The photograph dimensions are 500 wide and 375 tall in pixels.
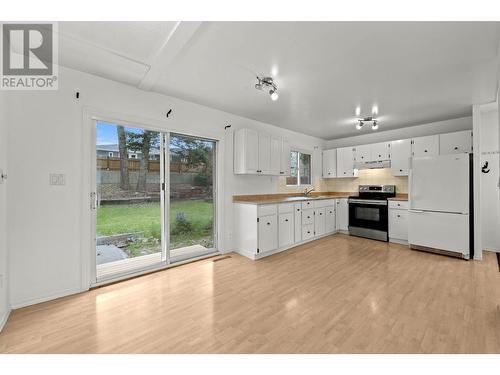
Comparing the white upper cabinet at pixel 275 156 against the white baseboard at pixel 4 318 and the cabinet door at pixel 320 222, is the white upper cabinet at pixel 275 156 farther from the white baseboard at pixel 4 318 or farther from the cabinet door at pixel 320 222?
the white baseboard at pixel 4 318

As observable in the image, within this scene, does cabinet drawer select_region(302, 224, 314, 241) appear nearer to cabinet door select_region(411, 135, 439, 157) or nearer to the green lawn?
the green lawn

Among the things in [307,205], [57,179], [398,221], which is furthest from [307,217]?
[57,179]

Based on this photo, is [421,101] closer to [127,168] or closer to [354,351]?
[354,351]

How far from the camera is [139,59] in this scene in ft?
7.66

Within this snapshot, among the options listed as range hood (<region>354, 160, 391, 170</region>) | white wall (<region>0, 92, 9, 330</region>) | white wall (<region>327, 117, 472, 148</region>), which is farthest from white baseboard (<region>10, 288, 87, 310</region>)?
white wall (<region>327, 117, 472, 148</region>)

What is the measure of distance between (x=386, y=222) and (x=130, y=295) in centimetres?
479

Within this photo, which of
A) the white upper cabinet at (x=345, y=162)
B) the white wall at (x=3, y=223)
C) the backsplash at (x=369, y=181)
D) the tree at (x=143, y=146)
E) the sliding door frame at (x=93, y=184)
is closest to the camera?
the white wall at (x=3, y=223)

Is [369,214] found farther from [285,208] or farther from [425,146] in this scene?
[285,208]

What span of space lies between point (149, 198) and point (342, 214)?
14.6 feet

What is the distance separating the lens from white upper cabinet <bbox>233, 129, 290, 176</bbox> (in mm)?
3943

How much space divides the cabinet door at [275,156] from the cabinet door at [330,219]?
1.71m

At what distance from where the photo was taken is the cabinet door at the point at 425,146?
437 cm

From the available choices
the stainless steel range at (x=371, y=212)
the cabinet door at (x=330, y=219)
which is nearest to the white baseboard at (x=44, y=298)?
the cabinet door at (x=330, y=219)
